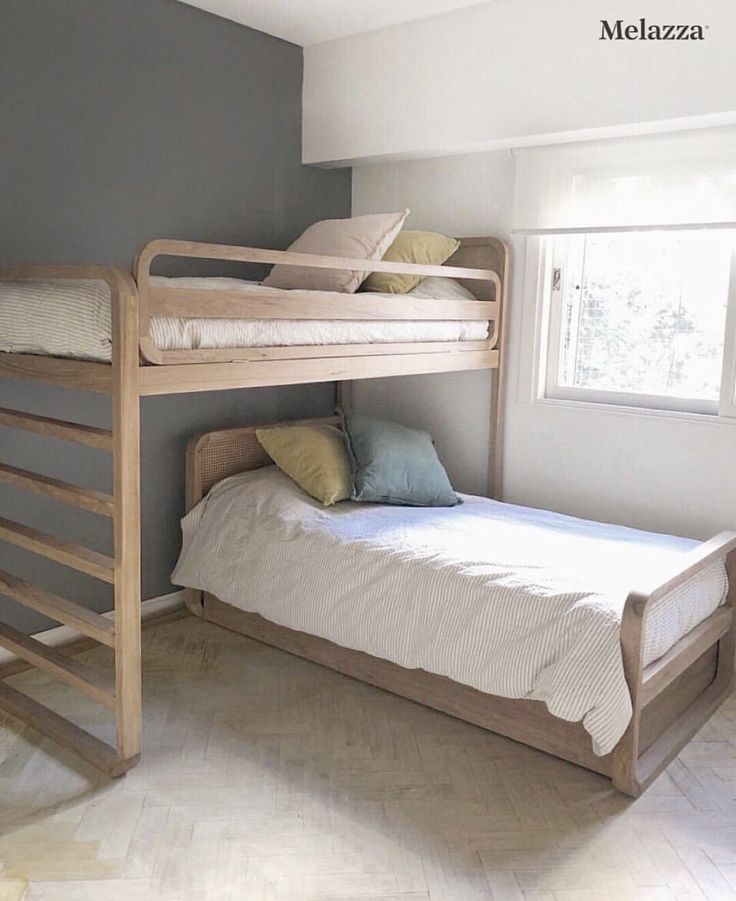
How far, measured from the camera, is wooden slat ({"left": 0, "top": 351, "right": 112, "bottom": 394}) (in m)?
2.20

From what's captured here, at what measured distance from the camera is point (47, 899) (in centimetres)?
188

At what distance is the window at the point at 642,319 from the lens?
10.0 feet

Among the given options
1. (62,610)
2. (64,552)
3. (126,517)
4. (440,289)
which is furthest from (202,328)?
(440,289)

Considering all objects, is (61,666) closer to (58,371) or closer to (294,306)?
(58,371)

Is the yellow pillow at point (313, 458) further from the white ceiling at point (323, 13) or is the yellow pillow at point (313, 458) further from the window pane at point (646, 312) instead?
the white ceiling at point (323, 13)

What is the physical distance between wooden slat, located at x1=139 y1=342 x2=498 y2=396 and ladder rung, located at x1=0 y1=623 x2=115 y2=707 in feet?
2.72

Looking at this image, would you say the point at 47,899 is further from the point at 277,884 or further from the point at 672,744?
the point at 672,744

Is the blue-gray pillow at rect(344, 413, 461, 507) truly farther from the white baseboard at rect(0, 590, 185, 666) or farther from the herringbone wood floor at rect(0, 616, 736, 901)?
the white baseboard at rect(0, 590, 185, 666)

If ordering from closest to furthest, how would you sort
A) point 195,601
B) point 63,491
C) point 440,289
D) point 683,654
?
point 63,491, point 683,654, point 440,289, point 195,601

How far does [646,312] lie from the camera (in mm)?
3244

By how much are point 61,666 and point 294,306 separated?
3.99 feet

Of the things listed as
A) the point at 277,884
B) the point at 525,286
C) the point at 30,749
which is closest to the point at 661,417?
the point at 525,286

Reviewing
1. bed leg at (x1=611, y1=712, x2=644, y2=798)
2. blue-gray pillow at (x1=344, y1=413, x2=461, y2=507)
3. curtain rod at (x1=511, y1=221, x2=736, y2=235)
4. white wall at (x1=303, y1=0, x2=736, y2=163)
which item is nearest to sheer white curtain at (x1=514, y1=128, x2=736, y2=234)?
curtain rod at (x1=511, y1=221, x2=736, y2=235)

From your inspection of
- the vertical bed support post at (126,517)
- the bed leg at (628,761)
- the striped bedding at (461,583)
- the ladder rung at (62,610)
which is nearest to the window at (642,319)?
the striped bedding at (461,583)
